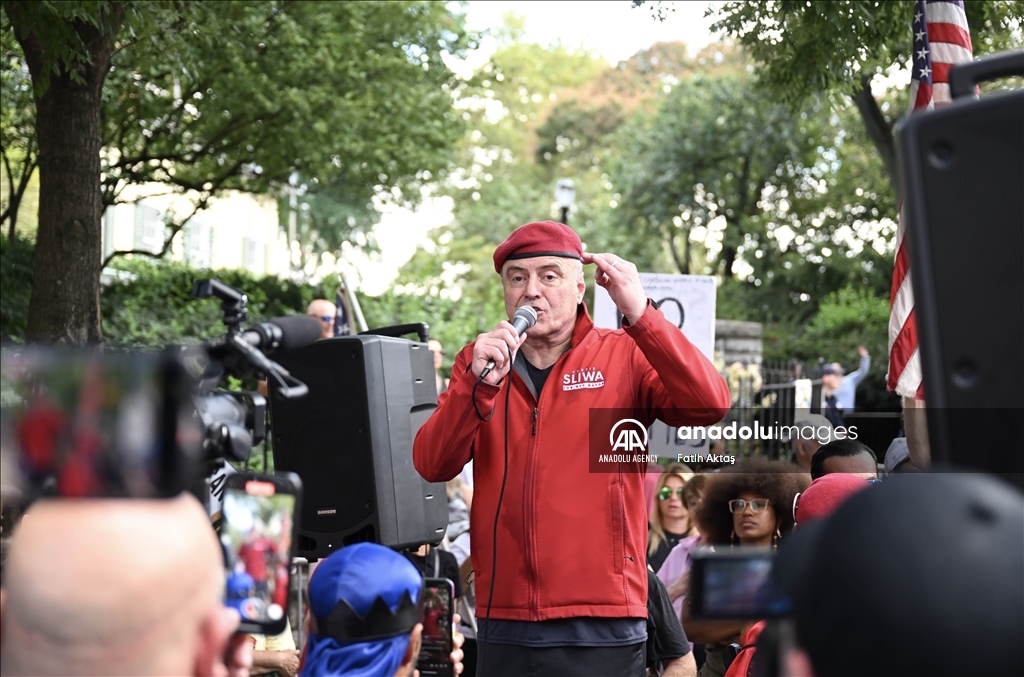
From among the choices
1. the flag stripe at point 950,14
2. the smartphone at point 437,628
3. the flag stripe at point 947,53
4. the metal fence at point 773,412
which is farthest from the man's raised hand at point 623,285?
the metal fence at point 773,412

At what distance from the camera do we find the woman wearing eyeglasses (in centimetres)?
488

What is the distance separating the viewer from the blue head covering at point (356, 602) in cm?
226

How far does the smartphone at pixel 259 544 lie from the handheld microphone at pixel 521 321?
1.58 m

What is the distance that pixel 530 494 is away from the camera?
357 centimetres

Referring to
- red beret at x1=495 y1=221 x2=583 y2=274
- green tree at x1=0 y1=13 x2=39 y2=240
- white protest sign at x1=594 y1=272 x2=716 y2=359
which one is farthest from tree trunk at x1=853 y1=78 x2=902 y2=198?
red beret at x1=495 y1=221 x2=583 y2=274

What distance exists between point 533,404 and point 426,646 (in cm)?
81

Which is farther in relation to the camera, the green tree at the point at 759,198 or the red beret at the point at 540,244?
the green tree at the point at 759,198

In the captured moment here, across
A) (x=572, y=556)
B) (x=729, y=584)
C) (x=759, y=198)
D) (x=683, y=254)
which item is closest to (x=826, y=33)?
(x=572, y=556)

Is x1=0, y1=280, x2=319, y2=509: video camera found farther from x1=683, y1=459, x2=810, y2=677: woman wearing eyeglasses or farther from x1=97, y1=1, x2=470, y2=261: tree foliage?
x1=97, y1=1, x2=470, y2=261: tree foliage

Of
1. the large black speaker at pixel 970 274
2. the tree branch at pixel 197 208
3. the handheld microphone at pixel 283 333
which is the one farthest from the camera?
the tree branch at pixel 197 208

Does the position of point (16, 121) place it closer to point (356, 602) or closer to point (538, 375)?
point (538, 375)

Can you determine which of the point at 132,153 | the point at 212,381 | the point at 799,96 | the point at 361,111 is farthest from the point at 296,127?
the point at 212,381

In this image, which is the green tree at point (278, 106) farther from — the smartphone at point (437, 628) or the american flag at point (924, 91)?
the smartphone at point (437, 628)

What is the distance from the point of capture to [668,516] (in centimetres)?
667
